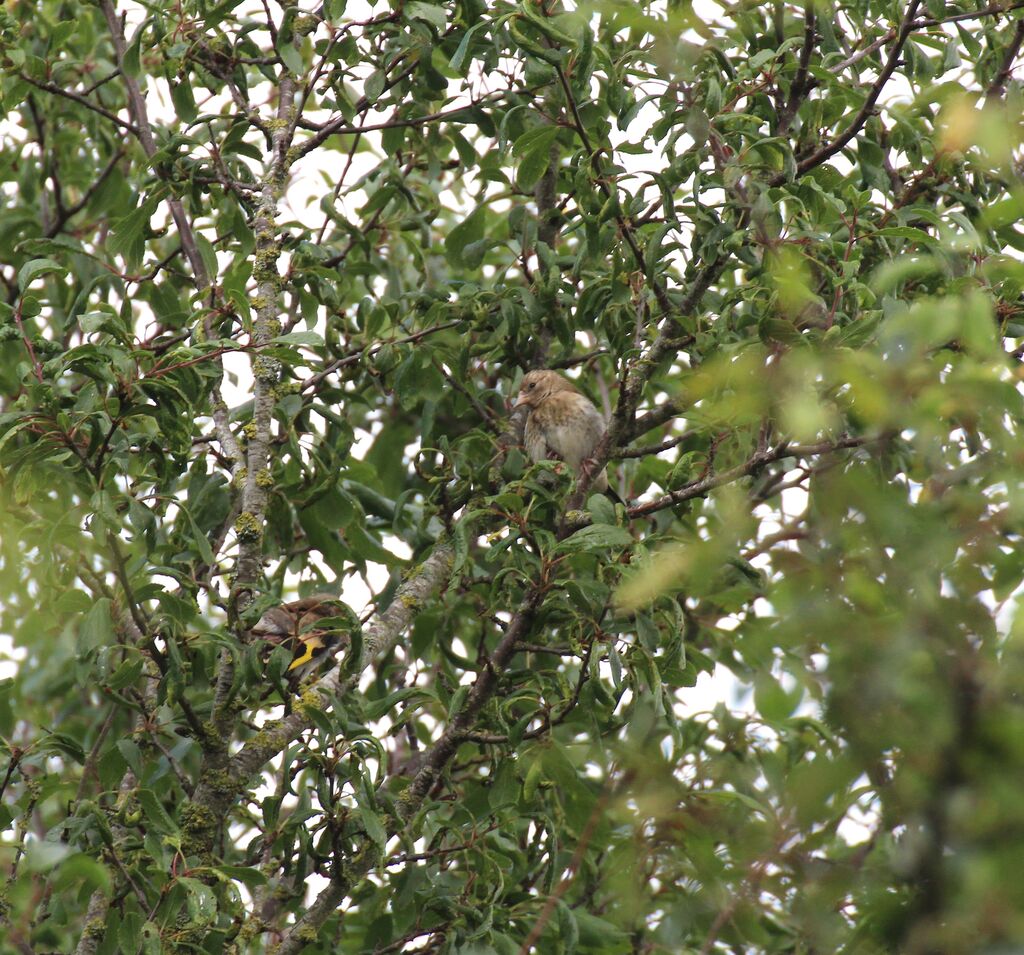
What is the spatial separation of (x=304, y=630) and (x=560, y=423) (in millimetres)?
2808

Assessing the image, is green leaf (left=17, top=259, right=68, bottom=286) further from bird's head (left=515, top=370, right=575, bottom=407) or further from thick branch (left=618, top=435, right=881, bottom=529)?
bird's head (left=515, top=370, right=575, bottom=407)

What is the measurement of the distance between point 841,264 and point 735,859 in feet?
7.94

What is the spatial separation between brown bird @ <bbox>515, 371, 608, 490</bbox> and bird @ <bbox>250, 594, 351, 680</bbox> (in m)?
1.37

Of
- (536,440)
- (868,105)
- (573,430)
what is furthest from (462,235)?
(868,105)

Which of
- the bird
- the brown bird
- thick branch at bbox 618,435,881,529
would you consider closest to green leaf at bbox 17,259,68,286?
the bird

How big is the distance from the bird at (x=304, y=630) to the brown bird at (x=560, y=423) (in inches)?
54.1

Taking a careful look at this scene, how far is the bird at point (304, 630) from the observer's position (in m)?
4.25

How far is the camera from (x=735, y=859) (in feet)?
6.47

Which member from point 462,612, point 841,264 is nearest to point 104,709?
point 462,612

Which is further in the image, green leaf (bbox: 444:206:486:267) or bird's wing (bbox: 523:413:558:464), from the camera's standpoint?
bird's wing (bbox: 523:413:558:464)

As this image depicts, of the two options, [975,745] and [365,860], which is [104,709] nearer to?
[365,860]

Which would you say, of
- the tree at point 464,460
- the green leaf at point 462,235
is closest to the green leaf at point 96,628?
the tree at point 464,460

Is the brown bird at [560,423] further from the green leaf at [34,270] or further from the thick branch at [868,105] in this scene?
the green leaf at [34,270]

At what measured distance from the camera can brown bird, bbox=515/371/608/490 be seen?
639cm
